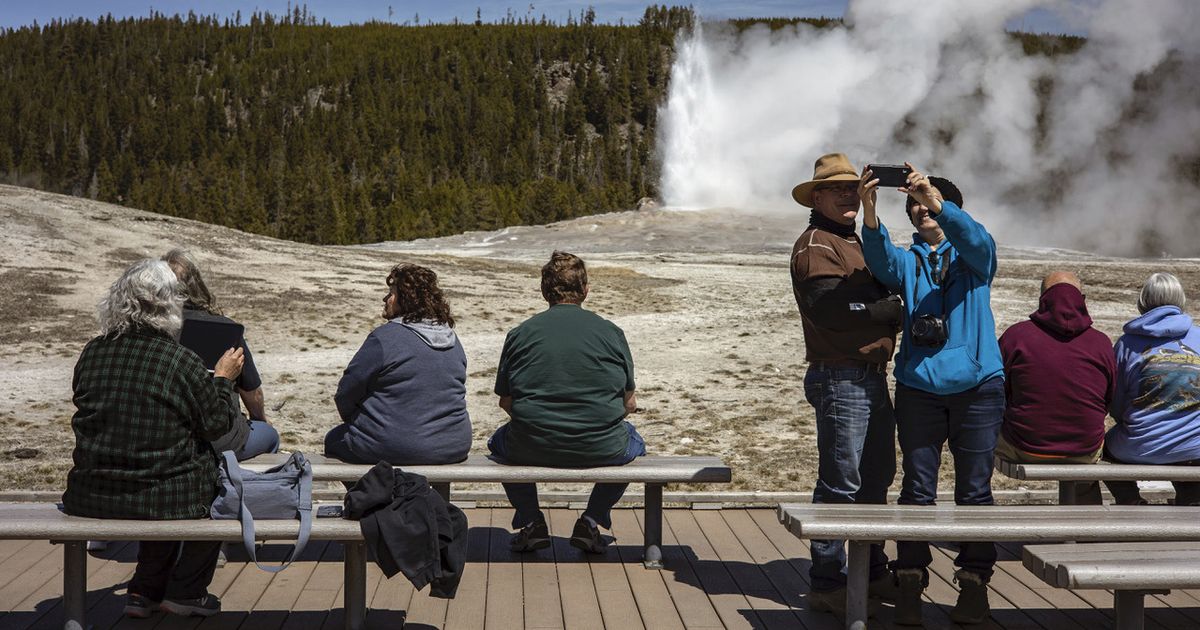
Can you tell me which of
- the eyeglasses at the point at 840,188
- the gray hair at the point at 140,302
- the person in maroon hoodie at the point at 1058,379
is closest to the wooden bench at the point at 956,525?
the person in maroon hoodie at the point at 1058,379

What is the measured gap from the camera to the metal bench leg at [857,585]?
3.98 metres

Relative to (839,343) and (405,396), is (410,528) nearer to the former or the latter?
(405,396)

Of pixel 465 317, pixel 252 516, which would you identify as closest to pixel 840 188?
pixel 252 516

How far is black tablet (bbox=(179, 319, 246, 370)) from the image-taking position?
15.7 feet

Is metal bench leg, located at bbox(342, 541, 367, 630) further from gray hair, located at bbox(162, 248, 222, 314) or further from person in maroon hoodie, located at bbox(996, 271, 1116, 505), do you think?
person in maroon hoodie, located at bbox(996, 271, 1116, 505)

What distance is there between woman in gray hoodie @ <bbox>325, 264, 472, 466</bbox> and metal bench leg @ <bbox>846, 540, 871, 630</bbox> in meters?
1.67

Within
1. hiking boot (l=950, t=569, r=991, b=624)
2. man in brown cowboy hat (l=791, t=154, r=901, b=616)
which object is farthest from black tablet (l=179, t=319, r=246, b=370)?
hiking boot (l=950, t=569, r=991, b=624)

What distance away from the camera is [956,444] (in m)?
4.19

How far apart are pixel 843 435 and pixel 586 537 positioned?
1.35 meters

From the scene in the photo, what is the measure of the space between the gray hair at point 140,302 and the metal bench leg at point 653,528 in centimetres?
205

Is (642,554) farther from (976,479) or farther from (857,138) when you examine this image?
(857,138)

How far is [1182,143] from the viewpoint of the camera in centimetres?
4500

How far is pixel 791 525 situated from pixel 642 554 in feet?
4.44

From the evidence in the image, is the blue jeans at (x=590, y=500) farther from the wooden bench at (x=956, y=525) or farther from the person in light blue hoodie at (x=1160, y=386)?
the person in light blue hoodie at (x=1160, y=386)
